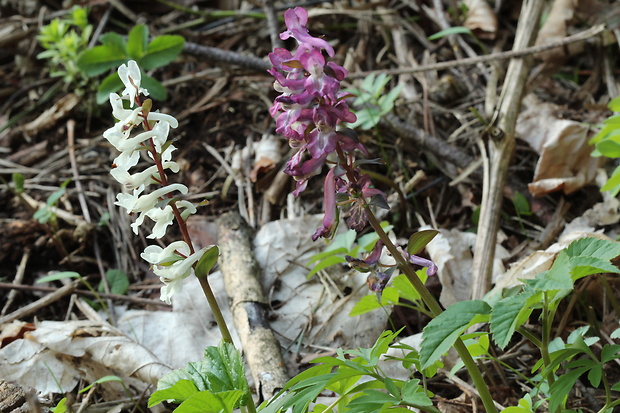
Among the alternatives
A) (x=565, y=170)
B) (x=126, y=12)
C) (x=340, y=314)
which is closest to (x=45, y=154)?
(x=126, y=12)

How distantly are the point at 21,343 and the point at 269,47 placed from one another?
2791mm

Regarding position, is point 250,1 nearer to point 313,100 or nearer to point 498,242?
point 498,242

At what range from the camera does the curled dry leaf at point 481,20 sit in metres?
4.23

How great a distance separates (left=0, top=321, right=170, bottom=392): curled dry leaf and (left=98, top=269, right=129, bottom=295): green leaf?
0.53 meters

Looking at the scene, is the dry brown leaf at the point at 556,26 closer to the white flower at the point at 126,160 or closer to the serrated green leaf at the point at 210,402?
the white flower at the point at 126,160

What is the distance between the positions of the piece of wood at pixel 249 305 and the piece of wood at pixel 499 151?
928 millimetres

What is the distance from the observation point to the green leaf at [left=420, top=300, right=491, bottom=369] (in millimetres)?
1427

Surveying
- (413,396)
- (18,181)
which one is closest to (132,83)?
(413,396)

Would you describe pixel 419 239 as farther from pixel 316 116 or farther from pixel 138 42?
pixel 138 42

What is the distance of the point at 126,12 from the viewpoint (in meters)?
4.83

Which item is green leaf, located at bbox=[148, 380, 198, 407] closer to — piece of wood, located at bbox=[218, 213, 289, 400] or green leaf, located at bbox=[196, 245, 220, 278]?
green leaf, located at bbox=[196, 245, 220, 278]

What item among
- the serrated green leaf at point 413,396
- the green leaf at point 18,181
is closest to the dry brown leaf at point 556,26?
the serrated green leaf at point 413,396

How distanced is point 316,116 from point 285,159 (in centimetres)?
226

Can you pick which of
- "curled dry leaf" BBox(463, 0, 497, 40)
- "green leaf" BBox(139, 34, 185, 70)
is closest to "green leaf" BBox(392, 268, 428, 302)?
"green leaf" BBox(139, 34, 185, 70)
